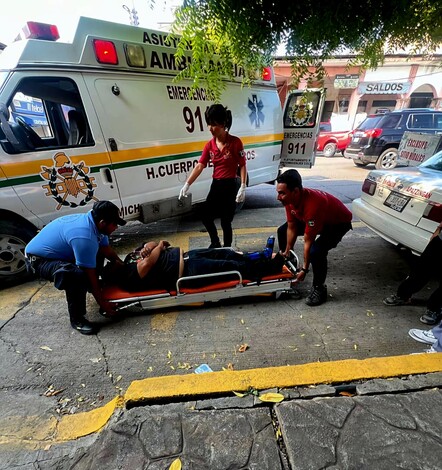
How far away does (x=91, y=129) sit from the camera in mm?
3133

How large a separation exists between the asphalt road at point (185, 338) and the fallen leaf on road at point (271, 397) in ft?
1.49

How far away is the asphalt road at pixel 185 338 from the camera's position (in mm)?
1932

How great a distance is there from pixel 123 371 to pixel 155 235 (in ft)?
9.07

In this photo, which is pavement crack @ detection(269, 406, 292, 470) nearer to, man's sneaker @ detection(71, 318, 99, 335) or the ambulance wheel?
man's sneaker @ detection(71, 318, 99, 335)

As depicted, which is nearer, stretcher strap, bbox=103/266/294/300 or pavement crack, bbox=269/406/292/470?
pavement crack, bbox=269/406/292/470

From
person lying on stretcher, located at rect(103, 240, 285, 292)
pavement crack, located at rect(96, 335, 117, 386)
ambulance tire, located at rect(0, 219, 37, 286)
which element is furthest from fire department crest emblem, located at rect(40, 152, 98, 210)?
pavement crack, located at rect(96, 335, 117, 386)

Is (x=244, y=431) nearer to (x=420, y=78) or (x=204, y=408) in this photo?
(x=204, y=408)

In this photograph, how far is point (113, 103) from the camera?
3.23m

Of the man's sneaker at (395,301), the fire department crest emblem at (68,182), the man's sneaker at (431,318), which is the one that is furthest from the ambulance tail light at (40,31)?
the man's sneaker at (431,318)

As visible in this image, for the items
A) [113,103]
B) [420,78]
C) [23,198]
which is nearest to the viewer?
[23,198]

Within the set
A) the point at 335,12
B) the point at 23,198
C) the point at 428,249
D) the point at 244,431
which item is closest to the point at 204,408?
the point at 244,431

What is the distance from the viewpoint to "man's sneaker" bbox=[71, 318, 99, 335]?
2336 mm

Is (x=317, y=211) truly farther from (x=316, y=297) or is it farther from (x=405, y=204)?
(x=405, y=204)

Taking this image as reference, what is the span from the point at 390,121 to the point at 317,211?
8782 millimetres
